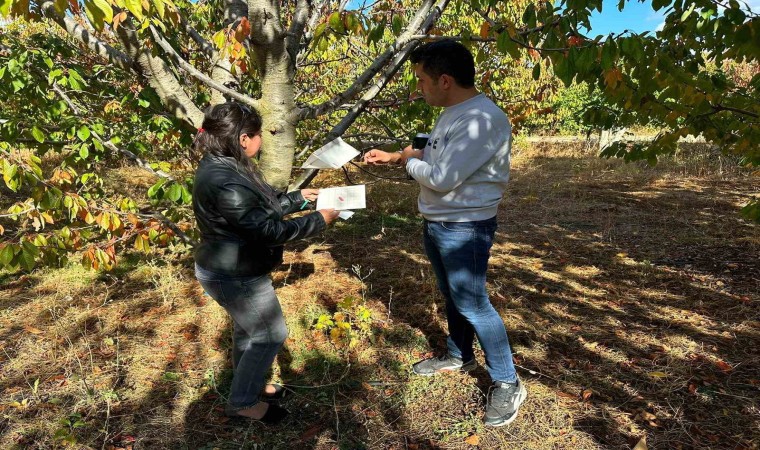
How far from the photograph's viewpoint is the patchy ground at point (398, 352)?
2398 mm

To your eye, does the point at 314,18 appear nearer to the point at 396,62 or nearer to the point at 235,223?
the point at 396,62

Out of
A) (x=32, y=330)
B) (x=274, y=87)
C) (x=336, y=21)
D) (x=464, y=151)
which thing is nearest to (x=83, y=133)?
(x=274, y=87)

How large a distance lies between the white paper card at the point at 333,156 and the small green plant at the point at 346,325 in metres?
1.29

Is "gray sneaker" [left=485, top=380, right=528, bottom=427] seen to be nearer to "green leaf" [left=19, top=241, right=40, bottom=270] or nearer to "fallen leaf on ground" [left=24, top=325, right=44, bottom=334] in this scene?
"green leaf" [left=19, top=241, right=40, bottom=270]

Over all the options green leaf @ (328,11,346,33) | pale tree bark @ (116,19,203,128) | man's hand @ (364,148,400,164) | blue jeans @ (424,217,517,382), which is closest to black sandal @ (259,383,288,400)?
blue jeans @ (424,217,517,382)

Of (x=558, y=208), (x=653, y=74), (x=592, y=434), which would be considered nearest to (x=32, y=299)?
(x=592, y=434)

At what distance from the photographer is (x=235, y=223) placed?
6.15 ft

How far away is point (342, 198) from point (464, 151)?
681 mm

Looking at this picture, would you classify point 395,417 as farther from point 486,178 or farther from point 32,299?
point 32,299

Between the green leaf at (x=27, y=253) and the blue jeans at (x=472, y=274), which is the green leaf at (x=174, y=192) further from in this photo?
the blue jeans at (x=472, y=274)

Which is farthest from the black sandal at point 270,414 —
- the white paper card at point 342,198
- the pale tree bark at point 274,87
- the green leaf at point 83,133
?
the green leaf at point 83,133

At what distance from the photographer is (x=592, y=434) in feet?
7.71

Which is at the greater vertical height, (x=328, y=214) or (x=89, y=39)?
(x=89, y=39)

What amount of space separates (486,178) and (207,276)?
4.61 ft
